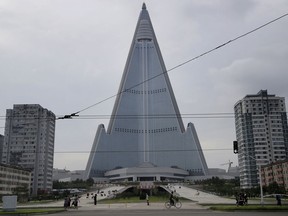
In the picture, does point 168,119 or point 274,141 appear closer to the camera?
point 274,141

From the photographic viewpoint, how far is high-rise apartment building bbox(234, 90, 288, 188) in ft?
460

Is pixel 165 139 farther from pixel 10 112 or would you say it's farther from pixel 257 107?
pixel 10 112

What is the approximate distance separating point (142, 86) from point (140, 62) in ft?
44.1

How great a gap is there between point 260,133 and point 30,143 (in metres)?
91.6

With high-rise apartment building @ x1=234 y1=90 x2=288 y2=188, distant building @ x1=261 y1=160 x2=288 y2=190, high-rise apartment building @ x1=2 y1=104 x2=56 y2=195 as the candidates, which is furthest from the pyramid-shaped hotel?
distant building @ x1=261 y1=160 x2=288 y2=190

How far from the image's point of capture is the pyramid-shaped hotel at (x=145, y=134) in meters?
163

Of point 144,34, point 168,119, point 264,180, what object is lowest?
point 264,180

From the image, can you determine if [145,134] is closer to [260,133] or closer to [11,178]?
[260,133]

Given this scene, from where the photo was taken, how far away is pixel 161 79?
177 metres

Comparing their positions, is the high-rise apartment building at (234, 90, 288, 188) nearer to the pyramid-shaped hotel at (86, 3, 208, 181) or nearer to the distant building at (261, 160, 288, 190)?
the distant building at (261, 160, 288, 190)

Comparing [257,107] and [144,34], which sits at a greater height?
[144,34]

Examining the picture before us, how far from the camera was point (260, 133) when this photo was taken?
14225 centimetres

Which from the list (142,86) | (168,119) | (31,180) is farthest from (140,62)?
(31,180)

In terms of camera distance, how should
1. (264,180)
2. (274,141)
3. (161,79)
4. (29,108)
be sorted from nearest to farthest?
(264,180)
(274,141)
(29,108)
(161,79)
